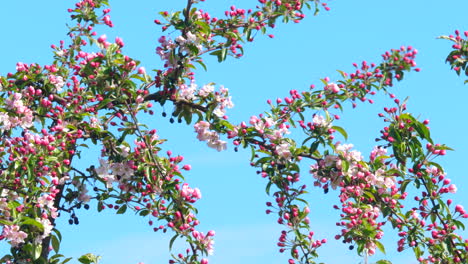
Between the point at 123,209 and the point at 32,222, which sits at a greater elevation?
the point at 123,209

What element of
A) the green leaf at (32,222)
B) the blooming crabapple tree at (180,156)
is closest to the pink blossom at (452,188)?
the blooming crabapple tree at (180,156)

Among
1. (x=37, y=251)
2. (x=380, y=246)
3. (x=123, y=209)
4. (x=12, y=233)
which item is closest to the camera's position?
(x=12, y=233)

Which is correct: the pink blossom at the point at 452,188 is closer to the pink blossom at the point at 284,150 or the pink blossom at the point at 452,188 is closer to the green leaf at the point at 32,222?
the pink blossom at the point at 284,150

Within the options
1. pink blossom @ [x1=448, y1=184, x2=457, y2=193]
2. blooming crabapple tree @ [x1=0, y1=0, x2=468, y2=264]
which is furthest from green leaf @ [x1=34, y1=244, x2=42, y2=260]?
pink blossom @ [x1=448, y1=184, x2=457, y2=193]

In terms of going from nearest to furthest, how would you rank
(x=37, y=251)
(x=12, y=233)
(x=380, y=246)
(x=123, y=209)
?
1. (x=12, y=233)
2. (x=37, y=251)
3. (x=380, y=246)
4. (x=123, y=209)

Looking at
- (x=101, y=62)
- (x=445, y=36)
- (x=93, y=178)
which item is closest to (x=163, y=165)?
(x=93, y=178)

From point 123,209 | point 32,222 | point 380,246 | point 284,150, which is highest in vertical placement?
point 284,150

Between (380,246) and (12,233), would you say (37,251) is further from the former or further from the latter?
(380,246)

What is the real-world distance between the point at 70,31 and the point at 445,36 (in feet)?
13.0

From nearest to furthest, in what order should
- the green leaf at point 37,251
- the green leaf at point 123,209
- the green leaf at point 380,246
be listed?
the green leaf at point 37,251
the green leaf at point 380,246
the green leaf at point 123,209

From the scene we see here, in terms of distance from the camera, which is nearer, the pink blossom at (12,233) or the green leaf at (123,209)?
the pink blossom at (12,233)

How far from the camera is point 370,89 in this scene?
7172 millimetres

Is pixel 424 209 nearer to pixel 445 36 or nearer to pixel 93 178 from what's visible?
pixel 445 36

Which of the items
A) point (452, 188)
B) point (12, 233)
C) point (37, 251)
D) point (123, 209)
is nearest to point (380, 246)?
point (452, 188)
